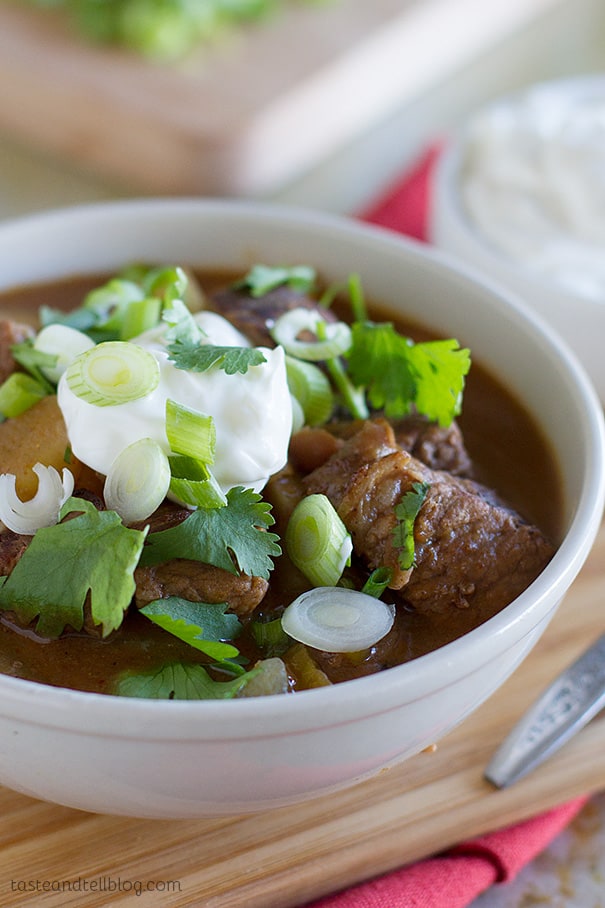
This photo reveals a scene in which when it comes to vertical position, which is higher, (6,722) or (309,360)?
(309,360)

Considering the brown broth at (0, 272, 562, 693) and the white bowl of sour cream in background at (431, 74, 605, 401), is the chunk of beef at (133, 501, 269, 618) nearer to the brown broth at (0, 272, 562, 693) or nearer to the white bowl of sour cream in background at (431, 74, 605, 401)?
the brown broth at (0, 272, 562, 693)

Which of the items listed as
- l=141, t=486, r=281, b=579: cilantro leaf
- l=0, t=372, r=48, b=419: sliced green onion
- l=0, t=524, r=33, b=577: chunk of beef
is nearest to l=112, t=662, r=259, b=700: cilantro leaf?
l=141, t=486, r=281, b=579: cilantro leaf

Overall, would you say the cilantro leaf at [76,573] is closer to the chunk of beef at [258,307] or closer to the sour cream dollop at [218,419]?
the sour cream dollop at [218,419]

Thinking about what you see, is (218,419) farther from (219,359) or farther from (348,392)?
(348,392)

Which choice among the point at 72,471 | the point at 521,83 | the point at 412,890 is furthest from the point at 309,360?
the point at 521,83

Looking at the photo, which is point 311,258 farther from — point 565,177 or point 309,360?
point 565,177
